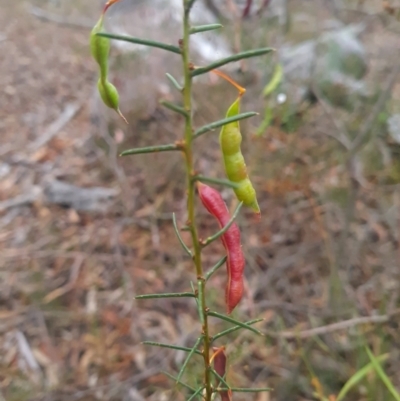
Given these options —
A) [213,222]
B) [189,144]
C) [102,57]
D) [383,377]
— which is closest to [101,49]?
[102,57]

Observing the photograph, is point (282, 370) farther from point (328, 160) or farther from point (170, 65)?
point (170, 65)

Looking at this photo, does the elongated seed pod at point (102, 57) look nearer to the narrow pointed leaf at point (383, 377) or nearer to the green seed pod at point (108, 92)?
the green seed pod at point (108, 92)

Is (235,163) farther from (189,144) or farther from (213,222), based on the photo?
(213,222)

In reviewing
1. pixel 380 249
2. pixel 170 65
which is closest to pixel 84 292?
pixel 380 249

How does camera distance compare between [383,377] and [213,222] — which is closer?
→ [383,377]

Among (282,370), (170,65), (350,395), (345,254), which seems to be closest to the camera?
(350,395)

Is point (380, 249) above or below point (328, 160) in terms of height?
below

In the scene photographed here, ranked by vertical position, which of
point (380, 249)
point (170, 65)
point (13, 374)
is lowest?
point (13, 374)

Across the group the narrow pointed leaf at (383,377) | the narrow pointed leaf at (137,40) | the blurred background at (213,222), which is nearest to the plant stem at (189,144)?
the narrow pointed leaf at (137,40)

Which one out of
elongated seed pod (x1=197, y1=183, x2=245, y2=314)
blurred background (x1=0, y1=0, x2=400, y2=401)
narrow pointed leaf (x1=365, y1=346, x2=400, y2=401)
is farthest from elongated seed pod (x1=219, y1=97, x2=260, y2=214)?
blurred background (x1=0, y1=0, x2=400, y2=401)
